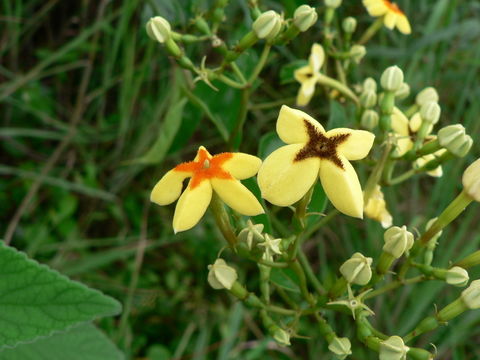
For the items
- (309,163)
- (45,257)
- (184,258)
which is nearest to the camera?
(309,163)

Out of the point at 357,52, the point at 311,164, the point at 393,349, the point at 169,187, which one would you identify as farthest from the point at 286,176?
the point at 357,52

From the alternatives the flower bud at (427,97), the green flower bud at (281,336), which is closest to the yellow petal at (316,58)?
the flower bud at (427,97)

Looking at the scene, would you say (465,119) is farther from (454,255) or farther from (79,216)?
(79,216)

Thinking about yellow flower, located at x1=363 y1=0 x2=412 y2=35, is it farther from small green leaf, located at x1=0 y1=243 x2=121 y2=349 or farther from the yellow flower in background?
small green leaf, located at x1=0 y1=243 x2=121 y2=349

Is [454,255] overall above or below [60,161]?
below

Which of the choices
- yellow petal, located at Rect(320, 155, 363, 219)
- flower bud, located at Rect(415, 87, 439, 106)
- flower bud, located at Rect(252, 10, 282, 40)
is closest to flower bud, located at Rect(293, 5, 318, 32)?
flower bud, located at Rect(252, 10, 282, 40)

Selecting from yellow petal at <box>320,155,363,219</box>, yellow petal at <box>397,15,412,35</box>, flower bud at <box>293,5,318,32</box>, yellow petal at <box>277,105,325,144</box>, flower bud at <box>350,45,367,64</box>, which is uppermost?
flower bud at <box>293,5,318,32</box>

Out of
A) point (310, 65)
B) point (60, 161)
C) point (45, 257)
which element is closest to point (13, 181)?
point (60, 161)

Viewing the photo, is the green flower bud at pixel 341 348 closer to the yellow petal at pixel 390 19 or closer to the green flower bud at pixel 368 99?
the green flower bud at pixel 368 99
